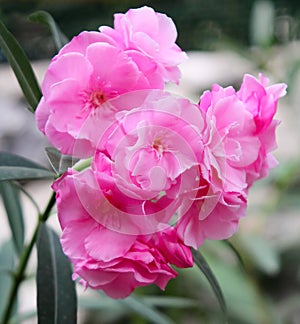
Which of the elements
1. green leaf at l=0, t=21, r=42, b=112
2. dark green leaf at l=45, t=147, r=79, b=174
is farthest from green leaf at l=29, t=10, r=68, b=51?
dark green leaf at l=45, t=147, r=79, b=174

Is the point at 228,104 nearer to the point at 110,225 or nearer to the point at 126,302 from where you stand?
the point at 110,225

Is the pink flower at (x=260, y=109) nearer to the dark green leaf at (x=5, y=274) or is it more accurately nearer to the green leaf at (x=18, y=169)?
the green leaf at (x=18, y=169)

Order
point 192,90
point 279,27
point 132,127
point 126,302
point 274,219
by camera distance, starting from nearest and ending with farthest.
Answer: point 132,127
point 126,302
point 274,219
point 192,90
point 279,27

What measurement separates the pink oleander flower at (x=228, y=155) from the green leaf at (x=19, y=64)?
14 centimetres

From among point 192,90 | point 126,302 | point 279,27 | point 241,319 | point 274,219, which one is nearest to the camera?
point 126,302

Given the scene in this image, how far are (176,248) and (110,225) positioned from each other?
45 mm

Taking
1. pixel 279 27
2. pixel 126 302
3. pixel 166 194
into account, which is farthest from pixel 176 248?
Answer: pixel 279 27

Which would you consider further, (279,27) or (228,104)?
(279,27)

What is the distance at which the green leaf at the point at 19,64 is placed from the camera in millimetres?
488

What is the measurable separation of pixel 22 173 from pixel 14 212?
8.1 inches

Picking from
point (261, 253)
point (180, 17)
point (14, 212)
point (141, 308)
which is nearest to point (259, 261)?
point (261, 253)

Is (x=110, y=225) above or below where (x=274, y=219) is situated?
above

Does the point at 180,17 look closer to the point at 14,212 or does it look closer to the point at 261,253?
the point at 261,253

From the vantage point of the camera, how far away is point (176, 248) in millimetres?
412
